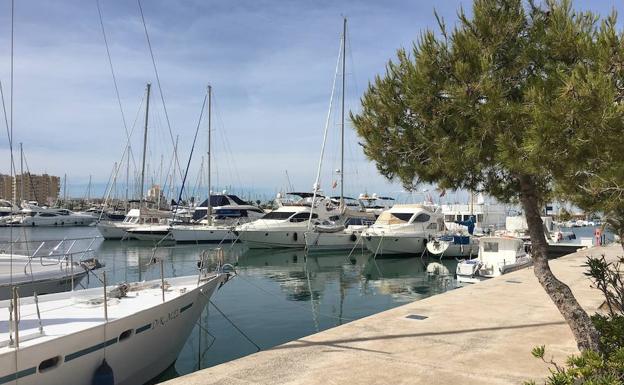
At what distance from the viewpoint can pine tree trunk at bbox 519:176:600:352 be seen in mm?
5895

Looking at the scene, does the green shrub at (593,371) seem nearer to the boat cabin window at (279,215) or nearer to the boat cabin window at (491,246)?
the boat cabin window at (491,246)

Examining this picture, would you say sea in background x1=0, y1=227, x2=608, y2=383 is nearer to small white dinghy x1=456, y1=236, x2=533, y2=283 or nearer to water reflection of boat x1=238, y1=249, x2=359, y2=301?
water reflection of boat x1=238, y1=249, x2=359, y2=301

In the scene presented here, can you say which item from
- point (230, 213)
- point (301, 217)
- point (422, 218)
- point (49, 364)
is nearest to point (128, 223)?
point (230, 213)

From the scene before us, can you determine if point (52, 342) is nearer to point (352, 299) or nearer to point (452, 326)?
point (452, 326)

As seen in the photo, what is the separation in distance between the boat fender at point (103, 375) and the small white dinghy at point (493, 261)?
16960mm

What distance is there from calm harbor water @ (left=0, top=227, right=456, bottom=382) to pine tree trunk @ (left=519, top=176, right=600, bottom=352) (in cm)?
735

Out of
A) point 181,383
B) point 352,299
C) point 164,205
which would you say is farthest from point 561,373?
point 164,205

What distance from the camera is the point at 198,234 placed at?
46188mm

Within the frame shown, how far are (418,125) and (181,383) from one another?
430 cm

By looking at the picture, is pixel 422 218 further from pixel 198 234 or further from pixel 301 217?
pixel 198 234

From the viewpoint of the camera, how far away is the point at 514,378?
6.47 metres

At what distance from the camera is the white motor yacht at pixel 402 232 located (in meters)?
35.4

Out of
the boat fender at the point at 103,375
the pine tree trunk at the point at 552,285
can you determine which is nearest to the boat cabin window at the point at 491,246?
the pine tree trunk at the point at 552,285

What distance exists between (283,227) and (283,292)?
19.2 metres
